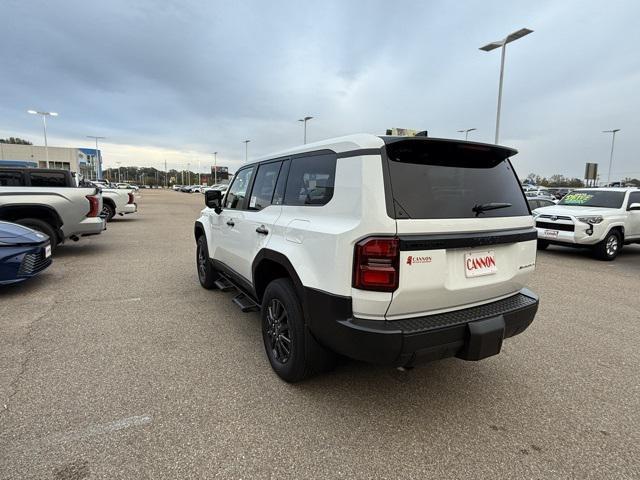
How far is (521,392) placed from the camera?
289cm

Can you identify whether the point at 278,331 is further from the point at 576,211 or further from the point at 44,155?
the point at 44,155

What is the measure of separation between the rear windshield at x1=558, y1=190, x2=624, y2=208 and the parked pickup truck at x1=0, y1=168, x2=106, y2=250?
11.9 meters

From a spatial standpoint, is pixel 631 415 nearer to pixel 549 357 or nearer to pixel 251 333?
pixel 549 357

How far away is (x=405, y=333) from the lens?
214 cm

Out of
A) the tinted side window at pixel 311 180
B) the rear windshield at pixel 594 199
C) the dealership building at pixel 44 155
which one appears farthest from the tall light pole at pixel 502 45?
the dealership building at pixel 44 155

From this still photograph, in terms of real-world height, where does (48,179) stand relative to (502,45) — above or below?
below

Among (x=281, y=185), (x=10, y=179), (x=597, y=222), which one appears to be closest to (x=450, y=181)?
(x=281, y=185)

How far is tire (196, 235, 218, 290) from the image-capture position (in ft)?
17.3

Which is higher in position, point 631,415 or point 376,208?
point 376,208

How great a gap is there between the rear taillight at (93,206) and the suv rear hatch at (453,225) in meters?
7.62

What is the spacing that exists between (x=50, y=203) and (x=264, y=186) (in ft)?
19.2

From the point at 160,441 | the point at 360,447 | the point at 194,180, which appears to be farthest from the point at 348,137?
the point at 194,180

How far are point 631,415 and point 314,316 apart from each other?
92.9 inches

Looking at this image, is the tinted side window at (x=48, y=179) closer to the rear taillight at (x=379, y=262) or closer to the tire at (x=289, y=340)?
the tire at (x=289, y=340)
